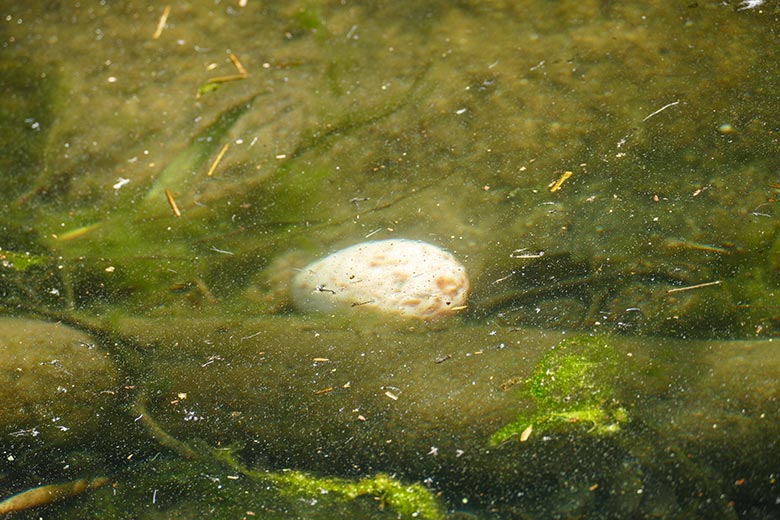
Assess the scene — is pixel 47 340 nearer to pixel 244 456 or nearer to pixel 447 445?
pixel 244 456

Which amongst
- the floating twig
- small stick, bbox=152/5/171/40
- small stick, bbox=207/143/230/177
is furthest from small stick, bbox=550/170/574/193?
small stick, bbox=152/5/171/40

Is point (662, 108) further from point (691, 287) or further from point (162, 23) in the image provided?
point (162, 23)

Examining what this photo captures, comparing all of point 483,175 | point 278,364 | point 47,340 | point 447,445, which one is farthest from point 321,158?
point 447,445

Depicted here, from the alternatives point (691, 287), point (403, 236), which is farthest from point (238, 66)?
point (691, 287)

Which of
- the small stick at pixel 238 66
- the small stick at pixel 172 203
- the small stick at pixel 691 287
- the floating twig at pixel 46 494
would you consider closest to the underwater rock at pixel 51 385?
the floating twig at pixel 46 494

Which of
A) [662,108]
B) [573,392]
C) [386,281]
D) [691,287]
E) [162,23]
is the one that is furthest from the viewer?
[162,23]

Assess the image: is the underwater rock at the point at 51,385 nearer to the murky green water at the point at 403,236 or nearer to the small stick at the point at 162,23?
the murky green water at the point at 403,236

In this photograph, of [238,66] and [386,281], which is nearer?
[386,281]

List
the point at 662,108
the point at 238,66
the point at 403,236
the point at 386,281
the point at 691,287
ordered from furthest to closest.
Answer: the point at 238,66, the point at 662,108, the point at 403,236, the point at 386,281, the point at 691,287
